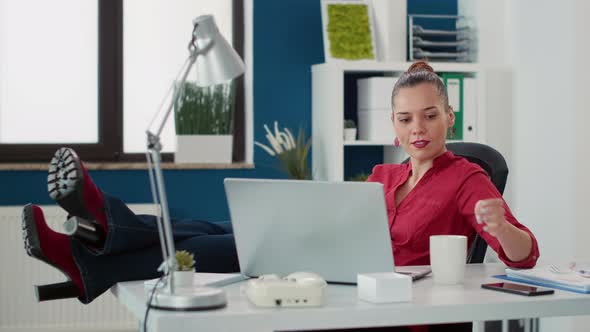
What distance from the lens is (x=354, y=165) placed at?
4.39 meters

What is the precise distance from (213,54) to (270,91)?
2.73 metres

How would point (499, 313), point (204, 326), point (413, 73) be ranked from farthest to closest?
point (413, 73) → point (499, 313) → point (204, 326)

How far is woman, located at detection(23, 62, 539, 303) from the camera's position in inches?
66.2

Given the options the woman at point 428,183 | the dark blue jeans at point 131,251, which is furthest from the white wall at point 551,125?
the dark blue jeans at point 131,251

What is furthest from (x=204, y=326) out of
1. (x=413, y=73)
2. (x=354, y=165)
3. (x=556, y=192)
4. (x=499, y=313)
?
(x=354, y=165)

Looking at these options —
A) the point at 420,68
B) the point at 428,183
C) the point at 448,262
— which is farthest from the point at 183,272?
the point at 420,68

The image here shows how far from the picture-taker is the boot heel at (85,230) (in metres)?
1.64

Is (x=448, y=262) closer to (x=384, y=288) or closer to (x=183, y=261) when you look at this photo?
(x=384, y=288)

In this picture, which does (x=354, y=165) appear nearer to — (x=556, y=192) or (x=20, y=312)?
(x=556, y=192)

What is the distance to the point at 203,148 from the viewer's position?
4.18 meters

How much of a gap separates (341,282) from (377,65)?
8.08ft

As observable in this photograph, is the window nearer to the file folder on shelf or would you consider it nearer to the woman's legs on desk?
the file folder on shelf

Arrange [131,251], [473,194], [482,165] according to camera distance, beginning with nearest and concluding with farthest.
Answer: [131,251] → [473,194] → [482,165]

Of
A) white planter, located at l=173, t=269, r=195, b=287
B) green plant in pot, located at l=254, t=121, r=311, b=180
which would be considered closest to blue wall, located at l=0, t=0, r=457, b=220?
→ green plant in pot, located at l=254, t=121, r=311, b=180
